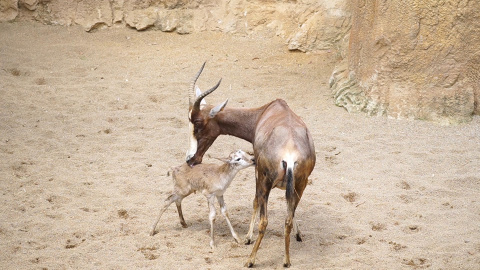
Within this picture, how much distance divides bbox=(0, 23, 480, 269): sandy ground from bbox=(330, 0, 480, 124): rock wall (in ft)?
1.01

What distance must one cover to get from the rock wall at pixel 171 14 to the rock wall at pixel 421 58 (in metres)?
2.90

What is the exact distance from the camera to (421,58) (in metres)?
9.58

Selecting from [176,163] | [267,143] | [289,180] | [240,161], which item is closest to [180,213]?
[240,161]

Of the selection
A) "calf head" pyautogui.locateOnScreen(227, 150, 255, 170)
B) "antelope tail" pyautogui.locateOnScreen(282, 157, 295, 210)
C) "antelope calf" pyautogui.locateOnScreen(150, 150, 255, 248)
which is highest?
"antelope tail" pyautogui.locateOnScreen(282, 157, 295, 210)

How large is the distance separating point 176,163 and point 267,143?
273cm

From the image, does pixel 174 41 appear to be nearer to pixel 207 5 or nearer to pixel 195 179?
pixel 207 5

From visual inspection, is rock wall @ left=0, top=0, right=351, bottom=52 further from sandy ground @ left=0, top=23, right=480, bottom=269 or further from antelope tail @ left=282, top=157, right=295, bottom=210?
antelope tail @ left=282, top=157, right=295, bottom=210

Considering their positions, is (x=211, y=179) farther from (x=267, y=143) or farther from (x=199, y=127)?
(x=267, y=143)

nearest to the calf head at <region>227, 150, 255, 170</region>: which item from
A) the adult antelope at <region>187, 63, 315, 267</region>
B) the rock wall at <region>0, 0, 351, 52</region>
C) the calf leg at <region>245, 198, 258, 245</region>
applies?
the adult antelope at <region>187, 63, 315, 267</region>

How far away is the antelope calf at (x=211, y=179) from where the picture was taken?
22.4ft

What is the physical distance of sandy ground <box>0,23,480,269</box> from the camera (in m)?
6.64

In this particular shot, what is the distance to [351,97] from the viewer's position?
1031 cm

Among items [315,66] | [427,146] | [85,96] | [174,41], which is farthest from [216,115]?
[174,41]

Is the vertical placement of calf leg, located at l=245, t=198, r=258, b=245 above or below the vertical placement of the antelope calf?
below
